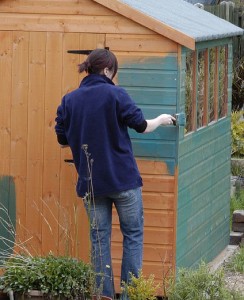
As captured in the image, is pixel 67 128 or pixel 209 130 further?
pixel 209 130

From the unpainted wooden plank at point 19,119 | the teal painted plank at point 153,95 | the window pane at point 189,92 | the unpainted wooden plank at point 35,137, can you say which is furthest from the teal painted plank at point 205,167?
the unpainted wooden plank at point 19,119

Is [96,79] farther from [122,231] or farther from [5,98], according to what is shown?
[5,98]

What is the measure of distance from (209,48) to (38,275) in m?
3.36

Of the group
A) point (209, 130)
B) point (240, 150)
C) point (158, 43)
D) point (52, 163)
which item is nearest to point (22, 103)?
point (52, 163)

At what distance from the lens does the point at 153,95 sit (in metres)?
7.89

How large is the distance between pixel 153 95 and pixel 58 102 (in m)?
0.76

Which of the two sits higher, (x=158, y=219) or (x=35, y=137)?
(x=35, y=137)

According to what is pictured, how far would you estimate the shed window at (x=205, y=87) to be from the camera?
849cm

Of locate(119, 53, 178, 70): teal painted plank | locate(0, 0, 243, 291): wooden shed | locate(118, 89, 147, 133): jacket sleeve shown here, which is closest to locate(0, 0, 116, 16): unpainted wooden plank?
locate(0, 0, 243, 291): wooden shed

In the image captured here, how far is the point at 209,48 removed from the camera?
29.9 feet

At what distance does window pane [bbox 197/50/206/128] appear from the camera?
884 cm

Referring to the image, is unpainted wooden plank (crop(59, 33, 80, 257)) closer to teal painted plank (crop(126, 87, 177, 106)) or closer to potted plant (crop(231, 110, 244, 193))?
teal painted plank (crop(126, 87, 177, 106))

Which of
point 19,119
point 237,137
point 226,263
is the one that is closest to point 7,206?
point 19,119

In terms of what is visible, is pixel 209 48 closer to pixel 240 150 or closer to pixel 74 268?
pixel 74 268
